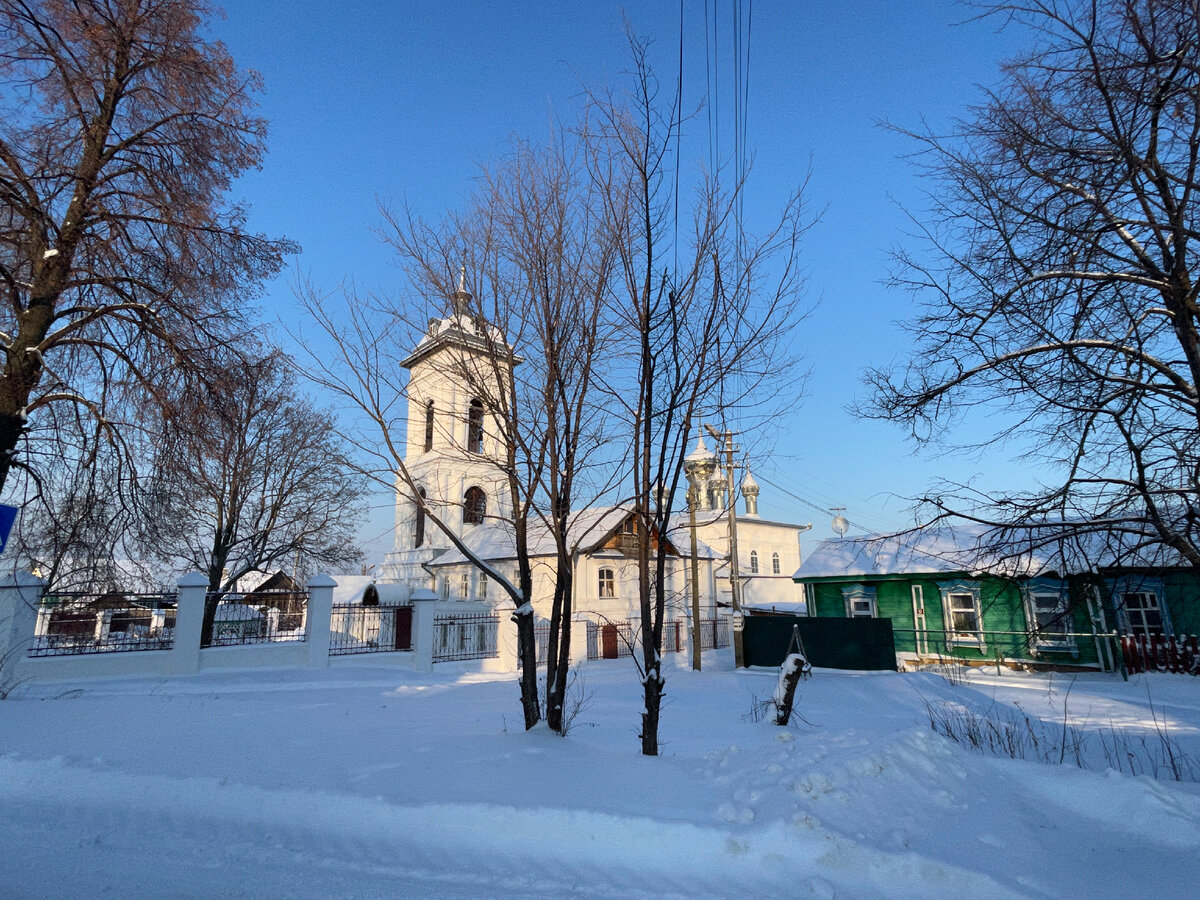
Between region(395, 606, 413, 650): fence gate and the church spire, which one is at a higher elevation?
the church spire

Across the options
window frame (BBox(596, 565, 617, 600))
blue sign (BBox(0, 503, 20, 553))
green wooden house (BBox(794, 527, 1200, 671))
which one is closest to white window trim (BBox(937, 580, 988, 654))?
green wooden house (BBox(794, 527, 1200, 671))

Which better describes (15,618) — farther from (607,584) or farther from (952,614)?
(952,614)

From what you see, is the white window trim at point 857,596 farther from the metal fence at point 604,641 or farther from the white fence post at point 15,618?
the white fence post at point 15,618

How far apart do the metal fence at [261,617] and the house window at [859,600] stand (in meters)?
16.8

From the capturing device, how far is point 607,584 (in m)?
28.3

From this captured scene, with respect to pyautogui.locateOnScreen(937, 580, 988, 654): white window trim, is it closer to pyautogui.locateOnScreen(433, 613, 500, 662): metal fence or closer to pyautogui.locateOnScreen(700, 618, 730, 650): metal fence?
pyautogui.locateOnScreen(700, 618, 730, 650): metal fence

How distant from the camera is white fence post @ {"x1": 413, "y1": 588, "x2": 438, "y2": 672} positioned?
52.2ft

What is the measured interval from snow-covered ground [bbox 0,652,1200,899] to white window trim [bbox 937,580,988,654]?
11.8 m

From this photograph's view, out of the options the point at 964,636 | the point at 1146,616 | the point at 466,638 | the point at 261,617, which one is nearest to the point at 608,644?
the point at 466,638

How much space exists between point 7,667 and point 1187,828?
47.4ft

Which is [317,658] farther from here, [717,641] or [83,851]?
[717,641]

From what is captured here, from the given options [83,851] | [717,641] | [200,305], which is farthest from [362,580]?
[83,851]

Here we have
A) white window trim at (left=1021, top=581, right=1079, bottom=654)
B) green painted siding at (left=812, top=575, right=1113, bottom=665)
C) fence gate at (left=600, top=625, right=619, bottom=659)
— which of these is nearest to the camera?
green painted siding at (left=812, top=575, right=1113, bottom=665)

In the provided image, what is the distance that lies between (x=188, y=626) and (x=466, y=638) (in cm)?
982
